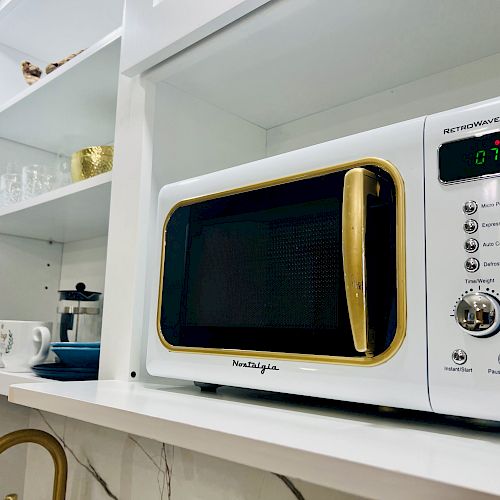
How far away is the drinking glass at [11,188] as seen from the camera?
147cm

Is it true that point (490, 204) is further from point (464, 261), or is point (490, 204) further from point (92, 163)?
point (92, 163)

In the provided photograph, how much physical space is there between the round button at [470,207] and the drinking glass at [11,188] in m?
1.28

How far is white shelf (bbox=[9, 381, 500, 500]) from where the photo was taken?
343 mm

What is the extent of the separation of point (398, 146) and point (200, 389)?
0.44 metres

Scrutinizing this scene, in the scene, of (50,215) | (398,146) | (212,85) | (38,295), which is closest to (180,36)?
(212,85)

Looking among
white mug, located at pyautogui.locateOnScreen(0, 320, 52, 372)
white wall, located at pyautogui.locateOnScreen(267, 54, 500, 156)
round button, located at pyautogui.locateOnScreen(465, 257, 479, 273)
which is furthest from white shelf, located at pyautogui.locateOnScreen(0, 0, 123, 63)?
round button, located at pyautogui.locateOnScreen(465, 257, 479, 273)

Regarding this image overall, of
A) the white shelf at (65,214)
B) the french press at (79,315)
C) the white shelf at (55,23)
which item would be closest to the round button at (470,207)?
the white shelf at (65,214)

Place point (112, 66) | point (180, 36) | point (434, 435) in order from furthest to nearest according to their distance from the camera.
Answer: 1. point (112, 66)
2. point (180, 36)
3. point (434, 435)

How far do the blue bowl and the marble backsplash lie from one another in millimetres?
162

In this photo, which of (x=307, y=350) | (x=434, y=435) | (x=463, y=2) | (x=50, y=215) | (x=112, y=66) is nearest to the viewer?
(x=434, y=435)

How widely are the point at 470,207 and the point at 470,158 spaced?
47 mm

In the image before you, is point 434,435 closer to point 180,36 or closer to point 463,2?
point 463,2

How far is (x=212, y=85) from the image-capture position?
976 mm

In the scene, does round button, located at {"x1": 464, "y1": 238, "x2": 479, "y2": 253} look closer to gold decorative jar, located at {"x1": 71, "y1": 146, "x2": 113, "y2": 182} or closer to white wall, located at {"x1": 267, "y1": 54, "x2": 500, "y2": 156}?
white wall, located at {"x1": 267, "y1": 54, "x2": 500, "y2": 156}
